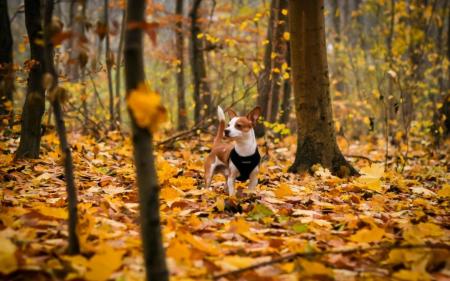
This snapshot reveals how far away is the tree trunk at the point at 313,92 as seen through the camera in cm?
605

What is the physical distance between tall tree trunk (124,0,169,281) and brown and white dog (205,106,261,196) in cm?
279

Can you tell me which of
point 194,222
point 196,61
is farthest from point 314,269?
point 196,61

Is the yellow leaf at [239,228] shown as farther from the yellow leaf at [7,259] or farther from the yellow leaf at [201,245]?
the yellow leaf at [7,259]

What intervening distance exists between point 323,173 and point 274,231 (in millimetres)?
2552

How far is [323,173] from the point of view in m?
5.55

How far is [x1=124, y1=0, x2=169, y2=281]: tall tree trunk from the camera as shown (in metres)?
1.93

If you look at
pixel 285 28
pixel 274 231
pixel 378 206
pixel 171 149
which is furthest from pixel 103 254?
pixel 285 28

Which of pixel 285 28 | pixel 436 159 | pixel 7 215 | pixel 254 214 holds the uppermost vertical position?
pixel 285 28

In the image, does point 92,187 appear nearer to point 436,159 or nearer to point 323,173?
point 323,173

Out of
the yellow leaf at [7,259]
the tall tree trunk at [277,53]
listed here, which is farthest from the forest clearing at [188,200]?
the tall tree trunk at [277,53]

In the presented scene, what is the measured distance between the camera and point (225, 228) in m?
3.17

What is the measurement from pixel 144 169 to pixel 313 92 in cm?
448

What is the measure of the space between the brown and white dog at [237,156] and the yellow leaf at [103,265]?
2.57 m

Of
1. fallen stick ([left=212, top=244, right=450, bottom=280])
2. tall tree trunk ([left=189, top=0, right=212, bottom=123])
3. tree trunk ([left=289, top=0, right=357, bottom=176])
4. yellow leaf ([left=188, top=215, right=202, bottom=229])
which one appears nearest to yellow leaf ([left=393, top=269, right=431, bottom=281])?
fallen stick ([left=212, top=244, right=450, bottom=280])
